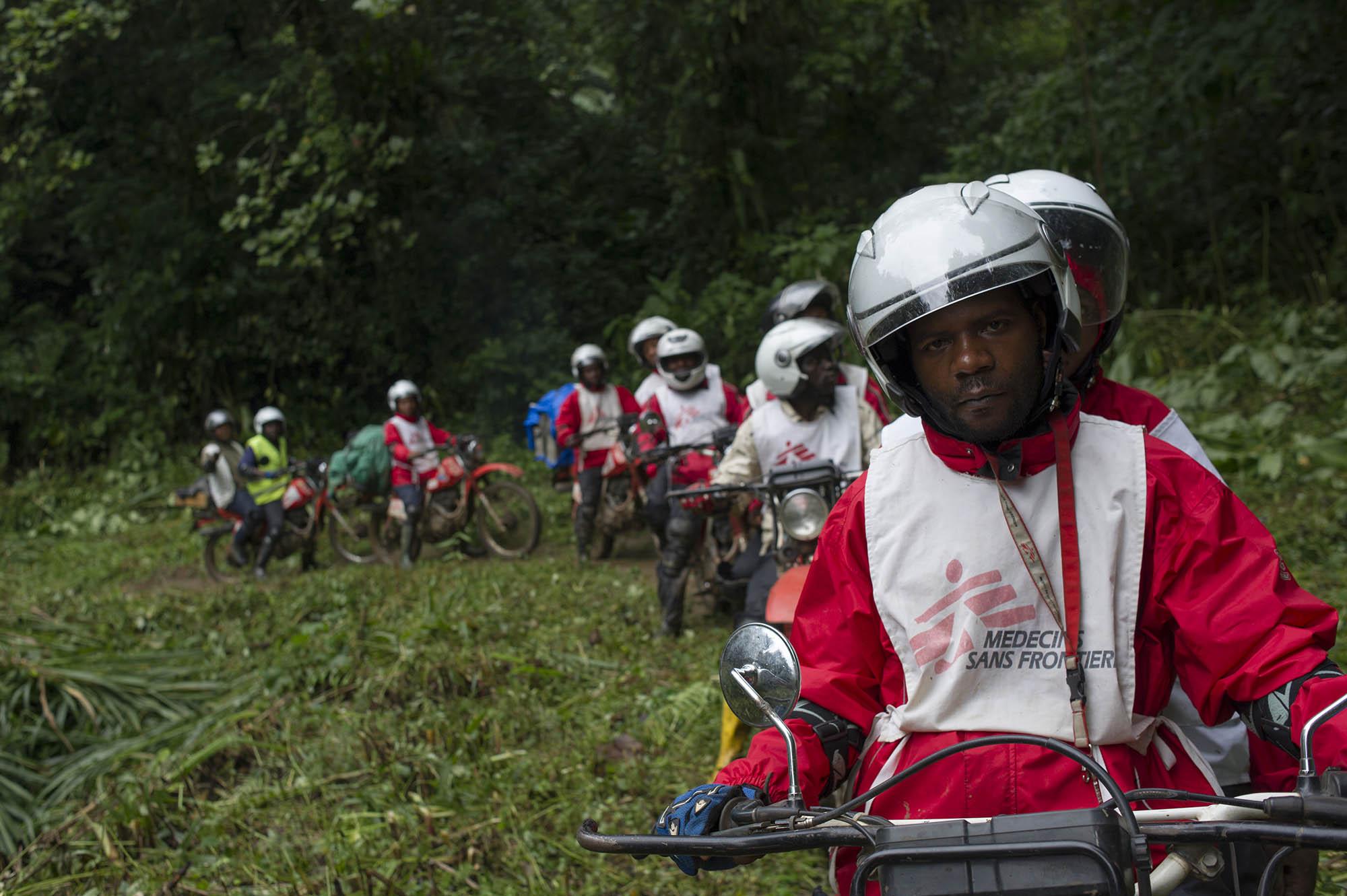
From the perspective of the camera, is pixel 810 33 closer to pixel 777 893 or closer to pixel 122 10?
pixel 122 10

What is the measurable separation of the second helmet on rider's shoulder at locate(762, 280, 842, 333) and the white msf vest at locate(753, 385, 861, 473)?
1052 mm

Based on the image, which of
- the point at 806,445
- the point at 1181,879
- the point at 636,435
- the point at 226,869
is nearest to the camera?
the point at 1181,879

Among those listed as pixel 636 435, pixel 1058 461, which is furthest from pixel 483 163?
pixel 1058 461

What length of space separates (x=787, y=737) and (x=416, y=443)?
1116 centimetres

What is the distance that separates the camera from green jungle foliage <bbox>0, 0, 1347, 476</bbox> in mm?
14633

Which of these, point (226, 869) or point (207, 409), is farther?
point (207, 409)

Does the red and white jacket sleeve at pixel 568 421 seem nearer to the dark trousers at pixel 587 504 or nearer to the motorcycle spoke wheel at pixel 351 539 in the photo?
the dark trousers at pixel 587 504

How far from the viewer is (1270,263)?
12.4 metres

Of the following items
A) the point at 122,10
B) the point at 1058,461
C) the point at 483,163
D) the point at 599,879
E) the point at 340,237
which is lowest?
the point at 599,879

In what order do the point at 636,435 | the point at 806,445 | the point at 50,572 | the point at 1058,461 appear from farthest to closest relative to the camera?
the point at 50,572
the point at 636,435
the point at 806,445
the point at 1058,461

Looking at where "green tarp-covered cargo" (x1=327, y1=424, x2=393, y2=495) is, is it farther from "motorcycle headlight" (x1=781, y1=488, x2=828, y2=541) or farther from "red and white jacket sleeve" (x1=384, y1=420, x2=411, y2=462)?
"motorcycle headlight" (x1=781, y1=488, x2=828, y2=541)

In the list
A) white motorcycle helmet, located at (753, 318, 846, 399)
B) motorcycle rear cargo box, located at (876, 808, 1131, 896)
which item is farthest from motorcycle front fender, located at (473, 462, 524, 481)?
motorcycle rear cargo box, located at (876, 808, 1131, 896)

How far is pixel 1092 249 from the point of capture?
10.5 ft

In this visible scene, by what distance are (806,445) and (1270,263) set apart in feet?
29.0
